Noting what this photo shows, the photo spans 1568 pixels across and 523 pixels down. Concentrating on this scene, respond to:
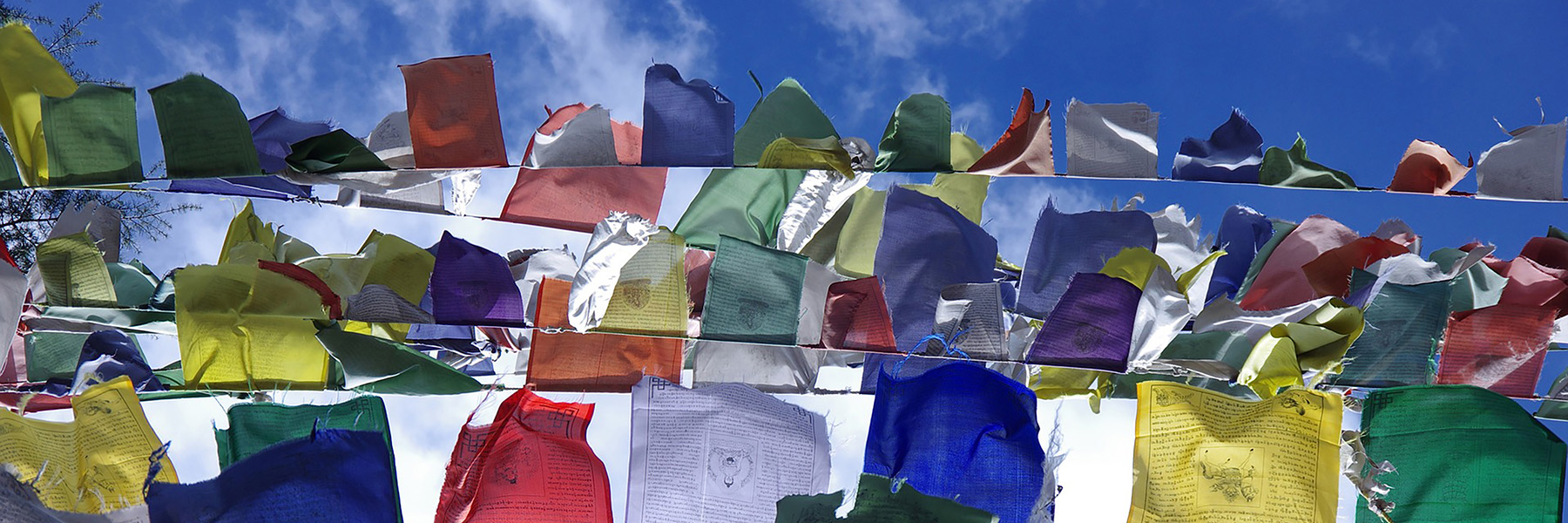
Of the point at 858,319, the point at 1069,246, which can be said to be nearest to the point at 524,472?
the point at 858,319

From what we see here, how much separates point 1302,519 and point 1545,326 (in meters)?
1.02

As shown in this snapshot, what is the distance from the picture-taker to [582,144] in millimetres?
3365

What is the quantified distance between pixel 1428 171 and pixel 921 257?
1.63 meters

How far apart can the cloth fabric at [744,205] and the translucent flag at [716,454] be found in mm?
773

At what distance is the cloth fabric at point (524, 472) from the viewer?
2934 mm

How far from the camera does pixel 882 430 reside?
9.60 ft

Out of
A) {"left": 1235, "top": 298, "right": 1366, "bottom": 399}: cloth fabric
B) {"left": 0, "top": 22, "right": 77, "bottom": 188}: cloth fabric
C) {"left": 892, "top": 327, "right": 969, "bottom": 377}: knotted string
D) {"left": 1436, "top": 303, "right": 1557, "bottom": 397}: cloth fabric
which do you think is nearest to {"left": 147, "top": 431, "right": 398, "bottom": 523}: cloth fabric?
{"left": 0, "top": 22, "right": 77, "bottom": 188}: cloth fabric

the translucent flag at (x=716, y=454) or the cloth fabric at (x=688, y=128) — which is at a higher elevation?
the cloth fabric at (x=688, y=128)

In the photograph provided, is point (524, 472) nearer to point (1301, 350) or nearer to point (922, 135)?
point (922, 135)

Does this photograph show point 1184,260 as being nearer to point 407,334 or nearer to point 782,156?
point 782,156

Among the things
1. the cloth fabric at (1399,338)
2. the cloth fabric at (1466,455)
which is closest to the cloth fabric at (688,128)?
the cloth fabric at (1399,338)

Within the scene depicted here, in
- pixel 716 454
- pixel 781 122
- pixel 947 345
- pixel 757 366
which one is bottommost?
pixel 716 454

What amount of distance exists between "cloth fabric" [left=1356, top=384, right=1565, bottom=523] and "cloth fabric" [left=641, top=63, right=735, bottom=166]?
2.04 m

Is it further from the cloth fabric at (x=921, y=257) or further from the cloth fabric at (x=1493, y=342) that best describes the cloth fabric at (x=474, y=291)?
the cloth fabric at (x=1493, y=342)
